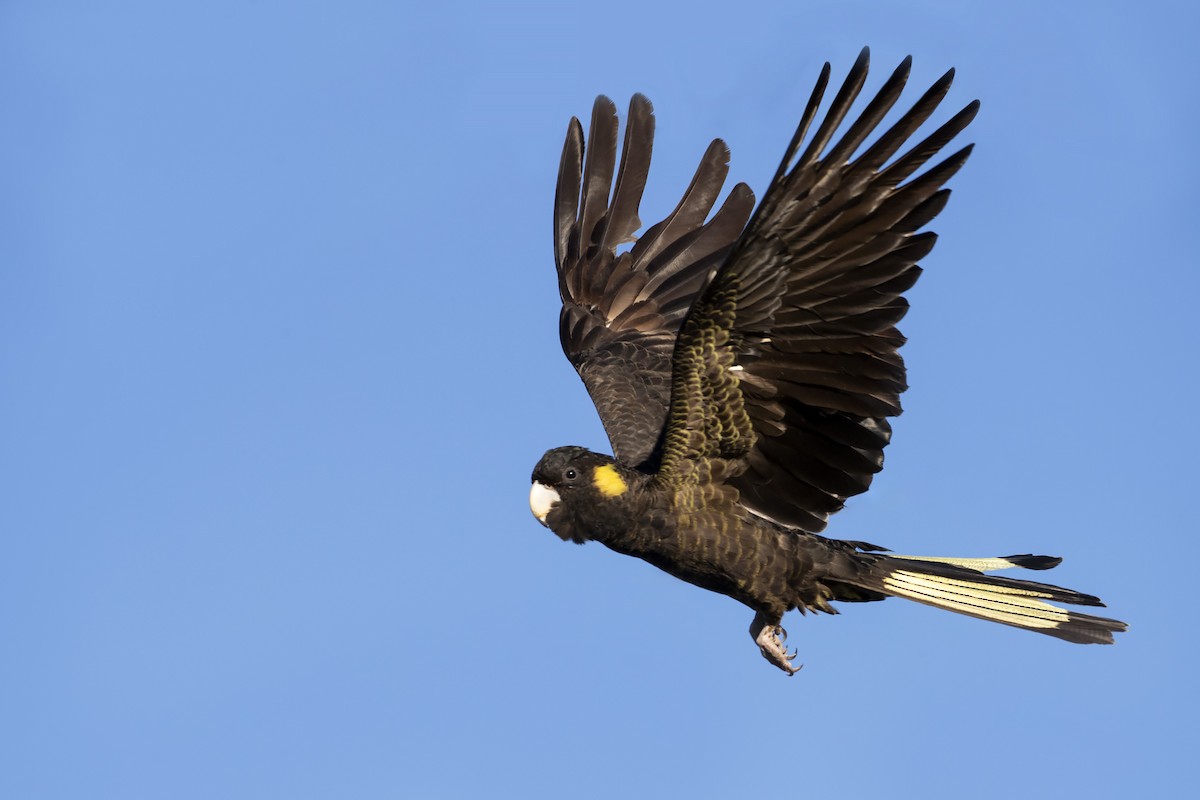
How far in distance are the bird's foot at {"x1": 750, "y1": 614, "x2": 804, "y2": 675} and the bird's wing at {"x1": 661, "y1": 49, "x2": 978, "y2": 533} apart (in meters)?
0.71

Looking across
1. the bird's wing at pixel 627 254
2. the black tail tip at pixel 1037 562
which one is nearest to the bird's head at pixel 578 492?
the bird's wing at pixel 627 254

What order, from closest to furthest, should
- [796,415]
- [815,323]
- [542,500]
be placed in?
[815,323] → [796,415] → [542,500]

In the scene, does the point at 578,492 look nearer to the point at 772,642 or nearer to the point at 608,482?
the point at 608,482

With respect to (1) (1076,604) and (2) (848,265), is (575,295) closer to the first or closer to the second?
(2) (848,265)

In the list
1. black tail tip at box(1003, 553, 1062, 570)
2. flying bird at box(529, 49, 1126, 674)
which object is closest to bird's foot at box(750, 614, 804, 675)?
flying bird at box(529, 49, 1126, 674)

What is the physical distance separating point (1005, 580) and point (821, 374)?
1.76 metres

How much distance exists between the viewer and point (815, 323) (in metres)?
7.88

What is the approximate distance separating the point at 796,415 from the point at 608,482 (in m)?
1.17

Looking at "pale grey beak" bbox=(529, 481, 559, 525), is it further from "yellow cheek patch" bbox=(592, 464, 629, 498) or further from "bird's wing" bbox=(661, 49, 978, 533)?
"bird's wing" bbox=(661, 49, 978, 533)

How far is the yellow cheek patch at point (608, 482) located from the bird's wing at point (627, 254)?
145 centimetres

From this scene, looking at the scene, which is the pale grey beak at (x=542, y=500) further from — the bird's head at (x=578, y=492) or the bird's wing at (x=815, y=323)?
the bird's wing at (x=815, y=323)

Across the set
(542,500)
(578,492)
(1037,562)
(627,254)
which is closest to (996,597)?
(1037,562)

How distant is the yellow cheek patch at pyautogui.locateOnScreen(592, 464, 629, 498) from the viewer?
8445 millimetres

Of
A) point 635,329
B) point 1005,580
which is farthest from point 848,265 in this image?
point 635,329
